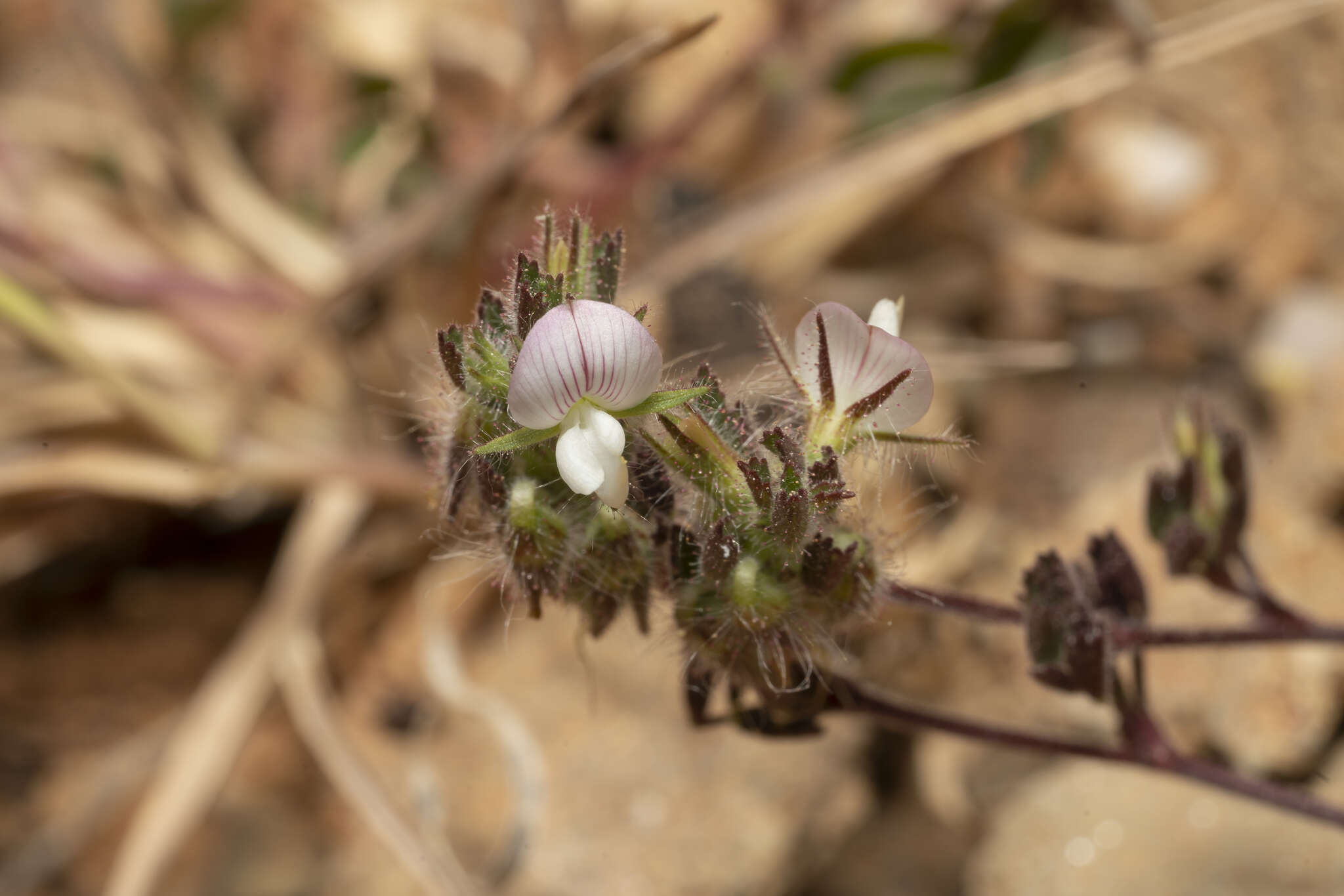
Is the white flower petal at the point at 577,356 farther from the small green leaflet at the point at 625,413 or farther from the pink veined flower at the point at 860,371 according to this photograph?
the pink veined flower at the point at 860,371

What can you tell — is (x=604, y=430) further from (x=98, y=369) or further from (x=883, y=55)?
(x=883, y=55)

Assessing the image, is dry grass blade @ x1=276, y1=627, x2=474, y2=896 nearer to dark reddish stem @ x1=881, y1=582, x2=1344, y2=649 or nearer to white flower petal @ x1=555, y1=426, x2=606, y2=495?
dark reddish stem @ x1=881, y1=582, x2=1344, y2=649

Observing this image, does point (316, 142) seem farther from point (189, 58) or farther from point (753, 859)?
point (753, 859)

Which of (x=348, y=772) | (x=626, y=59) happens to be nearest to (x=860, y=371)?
(x=626, y=59)

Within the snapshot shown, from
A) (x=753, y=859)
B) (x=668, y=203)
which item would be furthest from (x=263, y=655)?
(x=668, y=203)

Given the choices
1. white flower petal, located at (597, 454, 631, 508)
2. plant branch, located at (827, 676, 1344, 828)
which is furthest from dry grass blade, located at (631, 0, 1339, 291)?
white flower petal, located at (597, 454, 631, 508)

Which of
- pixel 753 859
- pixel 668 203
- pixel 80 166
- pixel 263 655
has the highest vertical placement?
pixel 80 166
